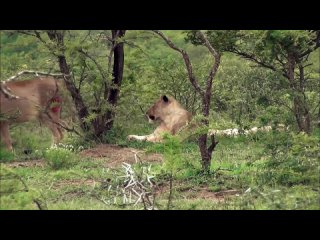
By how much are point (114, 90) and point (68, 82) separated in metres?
1.47

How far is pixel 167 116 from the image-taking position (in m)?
14.6

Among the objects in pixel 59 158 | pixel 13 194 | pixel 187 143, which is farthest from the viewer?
pixel 187 143

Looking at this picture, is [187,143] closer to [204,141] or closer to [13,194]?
[204,141]

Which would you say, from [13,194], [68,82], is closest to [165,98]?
[68,82]

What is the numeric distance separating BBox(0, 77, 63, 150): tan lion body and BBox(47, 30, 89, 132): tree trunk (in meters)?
0.38

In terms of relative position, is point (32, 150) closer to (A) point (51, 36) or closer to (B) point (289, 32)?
(A) point (51, 36)

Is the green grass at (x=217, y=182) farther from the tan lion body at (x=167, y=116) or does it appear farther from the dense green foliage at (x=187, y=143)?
the tan lion body at (x=167, y=116)

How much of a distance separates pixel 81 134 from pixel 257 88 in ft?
14.6

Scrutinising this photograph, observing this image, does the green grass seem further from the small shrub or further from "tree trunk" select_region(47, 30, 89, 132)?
"tree trunk" select_region(47, 30, 89, 132)

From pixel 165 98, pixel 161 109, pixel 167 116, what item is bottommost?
pixel 167 116

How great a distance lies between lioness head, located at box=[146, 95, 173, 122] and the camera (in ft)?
48.2

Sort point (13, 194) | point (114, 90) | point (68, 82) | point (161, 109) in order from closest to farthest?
point (13, 194), point (68, 82), point (114, 90), point (161, 109)

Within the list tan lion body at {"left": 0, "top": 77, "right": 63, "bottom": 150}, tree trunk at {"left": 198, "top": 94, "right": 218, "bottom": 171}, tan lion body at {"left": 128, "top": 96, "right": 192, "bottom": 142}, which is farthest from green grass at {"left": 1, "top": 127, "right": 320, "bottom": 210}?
tan lion body at {"left": 128, "top": 96, "right": 192, "bottom": 142}
